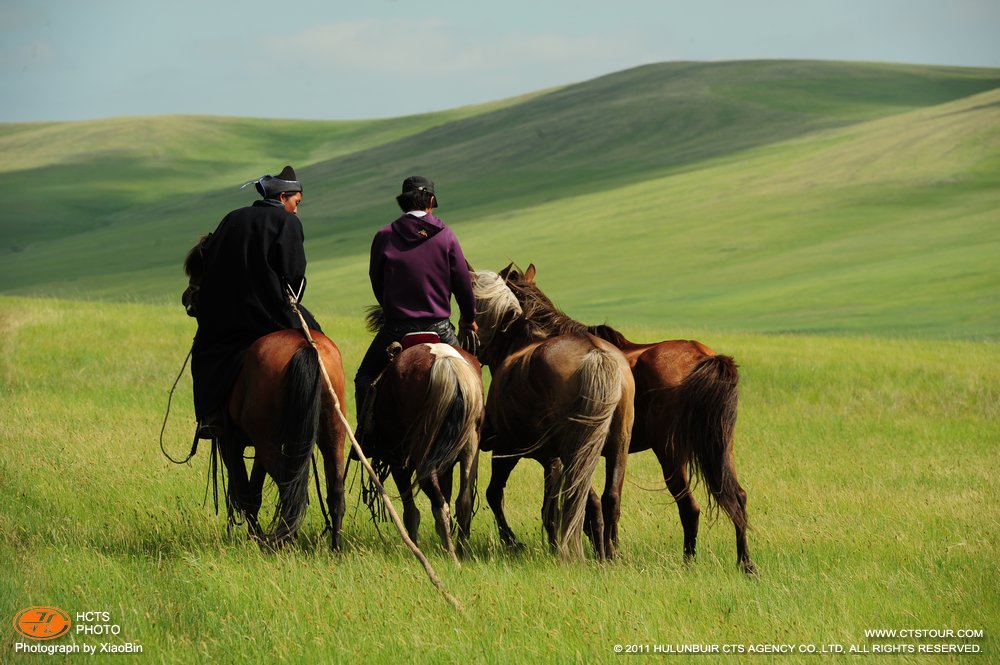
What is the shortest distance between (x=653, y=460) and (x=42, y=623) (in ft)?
25.6

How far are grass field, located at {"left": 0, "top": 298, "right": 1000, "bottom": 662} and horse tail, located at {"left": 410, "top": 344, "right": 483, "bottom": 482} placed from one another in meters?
0.66

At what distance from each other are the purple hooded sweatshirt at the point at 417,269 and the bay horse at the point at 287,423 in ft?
1.89

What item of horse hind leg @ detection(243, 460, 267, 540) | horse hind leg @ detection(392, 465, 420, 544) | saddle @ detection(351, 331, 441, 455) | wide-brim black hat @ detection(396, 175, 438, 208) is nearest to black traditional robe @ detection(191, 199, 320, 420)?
horse hind leg @ detection(243, 460, 267, 540)

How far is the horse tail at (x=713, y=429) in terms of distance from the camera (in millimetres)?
7281

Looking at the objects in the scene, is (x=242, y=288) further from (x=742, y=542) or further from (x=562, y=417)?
(x=742, y=542)

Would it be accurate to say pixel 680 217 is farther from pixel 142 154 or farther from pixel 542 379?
pixel 142 154

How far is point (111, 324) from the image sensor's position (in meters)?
18.3

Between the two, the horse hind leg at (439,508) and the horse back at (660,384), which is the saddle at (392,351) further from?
the horse back at (660,384)

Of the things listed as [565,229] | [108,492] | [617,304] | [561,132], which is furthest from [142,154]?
[108,492]

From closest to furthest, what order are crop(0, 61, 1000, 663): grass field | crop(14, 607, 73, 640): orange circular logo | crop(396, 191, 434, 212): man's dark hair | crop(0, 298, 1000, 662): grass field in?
crop(14, 607, 73, 640): orange circular logo < crop(0, 298, 1000, 662): grass field < crop(0, 61, 1000, 663): grass field < crop(396, 191, 434, 212): man's dark hair

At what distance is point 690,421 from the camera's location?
739cm

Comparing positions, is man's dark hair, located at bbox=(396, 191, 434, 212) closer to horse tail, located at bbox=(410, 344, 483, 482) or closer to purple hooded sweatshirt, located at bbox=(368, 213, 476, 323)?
purple hooded sweatshirt, located at bbox=(368, 213, 476, 323)

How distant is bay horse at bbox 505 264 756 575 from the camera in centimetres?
729

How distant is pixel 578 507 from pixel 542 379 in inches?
35.2
